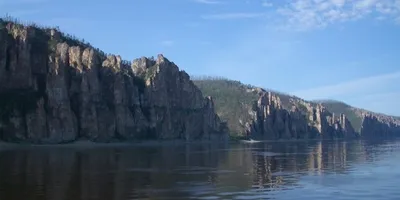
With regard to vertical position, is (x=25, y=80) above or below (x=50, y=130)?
above

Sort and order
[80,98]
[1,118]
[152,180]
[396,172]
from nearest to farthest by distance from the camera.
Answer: [152,180], [396,172], [1,118], [80,98]

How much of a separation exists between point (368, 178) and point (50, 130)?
12622cm

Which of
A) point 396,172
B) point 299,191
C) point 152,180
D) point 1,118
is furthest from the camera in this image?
point 1,118

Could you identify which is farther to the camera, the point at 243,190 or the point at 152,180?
the point at 152,180

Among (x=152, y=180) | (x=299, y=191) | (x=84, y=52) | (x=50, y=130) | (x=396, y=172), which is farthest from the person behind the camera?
(x=84, y=52)

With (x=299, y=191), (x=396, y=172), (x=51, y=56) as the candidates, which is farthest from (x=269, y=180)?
A: (x=51, y=56)

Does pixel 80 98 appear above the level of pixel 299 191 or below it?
above

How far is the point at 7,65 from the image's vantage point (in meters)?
157

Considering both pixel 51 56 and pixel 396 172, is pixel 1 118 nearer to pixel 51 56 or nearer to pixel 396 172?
pixel 51 56

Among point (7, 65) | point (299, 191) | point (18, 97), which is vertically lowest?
point (299, 191)

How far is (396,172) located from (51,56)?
158 meters

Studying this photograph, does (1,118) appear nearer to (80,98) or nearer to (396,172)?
(80,98)

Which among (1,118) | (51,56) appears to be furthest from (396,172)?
(51,56)

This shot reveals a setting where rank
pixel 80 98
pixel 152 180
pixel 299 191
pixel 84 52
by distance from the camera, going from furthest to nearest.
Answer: pixel 84 52
pixel 80 98
pixel 152 180
pixel 299 191
